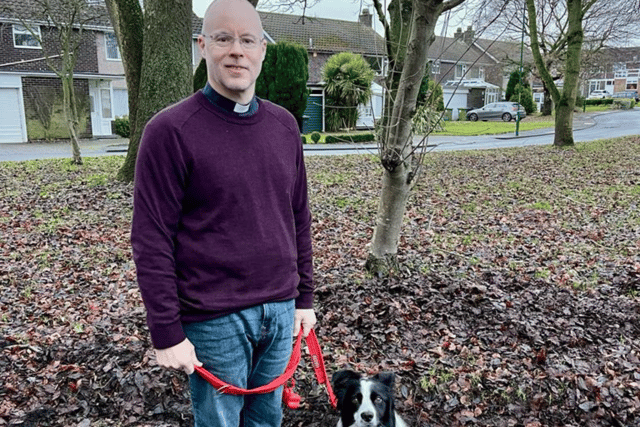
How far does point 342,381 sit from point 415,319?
5.78ft

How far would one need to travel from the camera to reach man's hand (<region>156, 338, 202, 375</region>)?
197 centimetres

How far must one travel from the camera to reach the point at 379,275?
5422 mm

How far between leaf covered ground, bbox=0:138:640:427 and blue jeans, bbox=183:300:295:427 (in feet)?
5.02

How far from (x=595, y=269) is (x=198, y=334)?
553cm

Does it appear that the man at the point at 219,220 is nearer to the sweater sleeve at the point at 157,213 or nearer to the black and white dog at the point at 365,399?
the sweater sleeve at the point at 157,213

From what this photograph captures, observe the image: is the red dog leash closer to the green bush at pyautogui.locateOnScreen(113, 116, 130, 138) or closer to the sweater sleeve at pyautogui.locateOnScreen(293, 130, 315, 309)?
the sweater sleeve at pyautogui.locateOnScreen(293, 130, 315, 309)

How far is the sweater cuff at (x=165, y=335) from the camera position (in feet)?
6.37

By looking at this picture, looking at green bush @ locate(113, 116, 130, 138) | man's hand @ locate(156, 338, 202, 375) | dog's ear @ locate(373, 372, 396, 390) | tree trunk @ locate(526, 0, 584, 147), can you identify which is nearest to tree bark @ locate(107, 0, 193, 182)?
dog's ear @ locate(373, 372, 396, 390)

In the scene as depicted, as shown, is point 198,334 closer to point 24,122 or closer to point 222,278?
point 222,278

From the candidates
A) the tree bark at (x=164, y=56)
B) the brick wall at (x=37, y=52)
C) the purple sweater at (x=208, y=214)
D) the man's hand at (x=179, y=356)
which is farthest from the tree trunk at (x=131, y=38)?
the brick wall at (x=37, y=52)

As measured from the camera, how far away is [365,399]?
2955 mm

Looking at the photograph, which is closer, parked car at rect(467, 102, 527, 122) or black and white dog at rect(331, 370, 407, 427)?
black and white dog at rect(331, 370, 407, 427)

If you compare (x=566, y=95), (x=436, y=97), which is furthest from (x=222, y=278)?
(x=566, y=95)

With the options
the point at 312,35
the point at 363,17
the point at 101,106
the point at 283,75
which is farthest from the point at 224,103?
the point at 312,35
